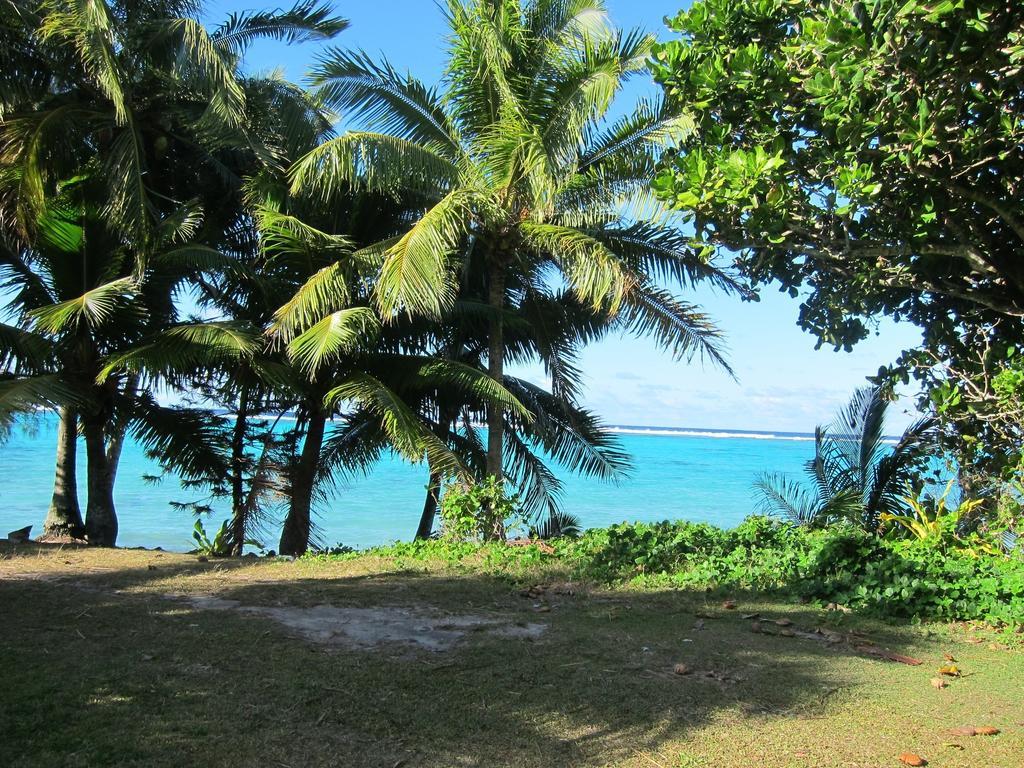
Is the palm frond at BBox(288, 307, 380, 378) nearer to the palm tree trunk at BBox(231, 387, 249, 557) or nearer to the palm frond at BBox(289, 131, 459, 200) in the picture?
the palm frond at BBox(289, 131, 459, 200)

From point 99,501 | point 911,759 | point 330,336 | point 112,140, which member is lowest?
point 911,759

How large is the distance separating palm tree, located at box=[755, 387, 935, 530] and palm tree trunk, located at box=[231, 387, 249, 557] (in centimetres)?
752

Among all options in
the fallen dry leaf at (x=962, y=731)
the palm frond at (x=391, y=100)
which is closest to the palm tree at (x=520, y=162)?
the palm frond at (x=391, y=100)

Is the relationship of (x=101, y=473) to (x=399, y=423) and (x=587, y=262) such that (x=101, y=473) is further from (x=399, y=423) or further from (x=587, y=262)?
→ (x=587, y=262)

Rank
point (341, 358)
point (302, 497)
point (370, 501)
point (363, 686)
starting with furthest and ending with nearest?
1. point (370, 501)
2. point (302, 497)
3. point (341, 358)
4. point (363, 686)

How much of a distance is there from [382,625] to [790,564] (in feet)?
13.5

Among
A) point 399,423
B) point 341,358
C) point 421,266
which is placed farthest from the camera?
point 341,358

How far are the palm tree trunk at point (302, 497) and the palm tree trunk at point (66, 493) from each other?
2875 millimetres

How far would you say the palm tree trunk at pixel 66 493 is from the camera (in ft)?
39.5

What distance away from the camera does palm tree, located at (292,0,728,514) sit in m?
10.7

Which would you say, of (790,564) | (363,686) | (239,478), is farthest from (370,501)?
(363,686)

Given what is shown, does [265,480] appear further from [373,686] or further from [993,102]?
[993,102]

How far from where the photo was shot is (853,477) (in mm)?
12664

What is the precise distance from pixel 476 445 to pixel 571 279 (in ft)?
13.0
